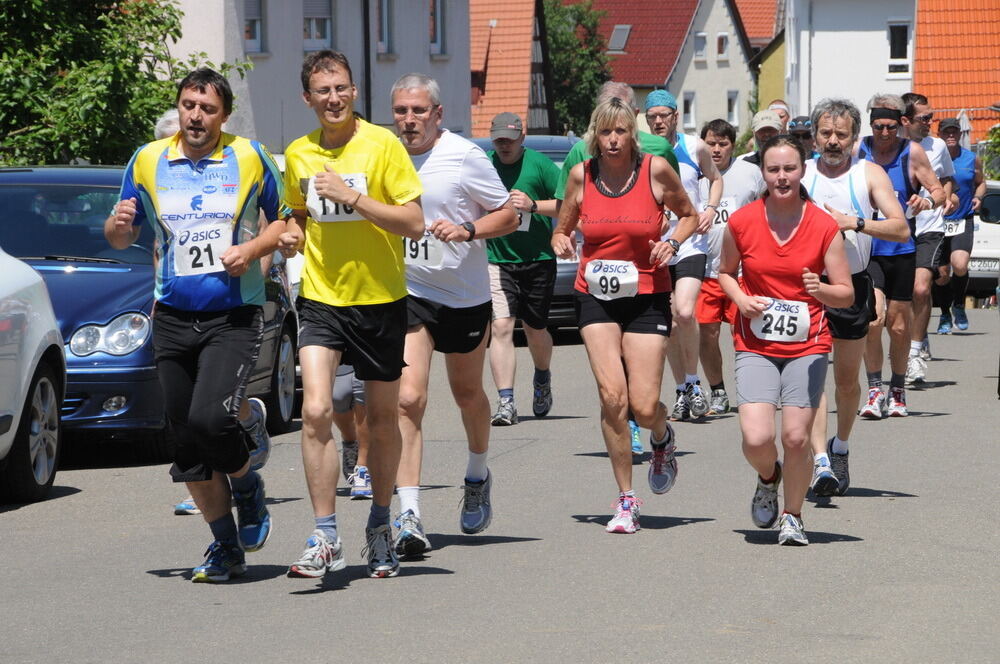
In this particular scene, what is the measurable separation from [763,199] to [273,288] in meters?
4.37

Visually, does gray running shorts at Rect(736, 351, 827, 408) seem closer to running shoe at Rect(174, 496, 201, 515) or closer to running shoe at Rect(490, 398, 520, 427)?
running shoe at Rect(174, 496, 201, 515)

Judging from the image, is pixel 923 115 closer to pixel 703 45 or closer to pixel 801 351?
pixel 801 351

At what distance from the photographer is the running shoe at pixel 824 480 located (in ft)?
31.2

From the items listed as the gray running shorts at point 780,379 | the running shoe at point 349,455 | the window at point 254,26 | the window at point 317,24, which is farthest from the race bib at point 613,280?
the window at point 317,24

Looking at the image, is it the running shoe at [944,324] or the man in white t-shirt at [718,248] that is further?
the running shoe at [944,324]

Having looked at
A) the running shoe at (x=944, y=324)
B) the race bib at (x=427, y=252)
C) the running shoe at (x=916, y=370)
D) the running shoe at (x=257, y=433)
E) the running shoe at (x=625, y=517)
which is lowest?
the running shoe at (x=944, y=324)

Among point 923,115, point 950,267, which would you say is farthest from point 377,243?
point 950,267

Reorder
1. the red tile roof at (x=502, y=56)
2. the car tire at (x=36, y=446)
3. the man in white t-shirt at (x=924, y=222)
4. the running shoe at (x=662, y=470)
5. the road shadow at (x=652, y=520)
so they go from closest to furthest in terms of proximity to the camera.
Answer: the road shadow at (x=652, y=520), the running shoe at (x=662, y=470), the car tire at (x=36, y=446), the man in white t-shirt at (x=924, y=222), the red tile roof at (x=502, y=56)

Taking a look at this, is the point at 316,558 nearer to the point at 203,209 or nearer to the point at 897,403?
the point at 203,209

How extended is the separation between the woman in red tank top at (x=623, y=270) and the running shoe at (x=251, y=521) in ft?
6.03

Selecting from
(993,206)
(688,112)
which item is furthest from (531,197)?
(688,112)

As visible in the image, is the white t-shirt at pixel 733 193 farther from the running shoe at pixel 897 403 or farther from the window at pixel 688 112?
the window at pixel 688 112

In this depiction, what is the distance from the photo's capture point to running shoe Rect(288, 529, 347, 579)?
7.20 metres

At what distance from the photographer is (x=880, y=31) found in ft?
221
